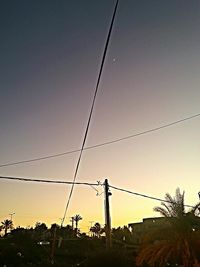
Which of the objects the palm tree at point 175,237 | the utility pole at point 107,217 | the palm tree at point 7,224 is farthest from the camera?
the palm tree at point 7,224

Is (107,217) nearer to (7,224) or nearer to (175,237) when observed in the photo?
→ (175,237)

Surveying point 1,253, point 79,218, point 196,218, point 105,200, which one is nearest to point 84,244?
point 1,253

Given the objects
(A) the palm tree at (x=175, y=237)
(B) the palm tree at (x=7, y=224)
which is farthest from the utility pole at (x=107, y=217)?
(B) the palm tree at (x=7, y=224)

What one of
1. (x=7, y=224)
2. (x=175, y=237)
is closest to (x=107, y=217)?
(x=175, y=237)

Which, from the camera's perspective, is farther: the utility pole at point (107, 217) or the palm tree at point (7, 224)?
the palm tree at point (7, 224)

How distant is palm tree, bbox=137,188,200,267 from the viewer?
21.1 meters

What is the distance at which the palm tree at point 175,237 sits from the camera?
832 inches

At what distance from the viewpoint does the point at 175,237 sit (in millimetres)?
21656

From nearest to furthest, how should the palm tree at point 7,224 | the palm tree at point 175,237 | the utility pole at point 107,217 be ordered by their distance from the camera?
the palm tree at point 175,237 → the utility pole at point 107,217 → the palm tree at point 7,224

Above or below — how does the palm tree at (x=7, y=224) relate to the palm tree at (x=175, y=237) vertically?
above

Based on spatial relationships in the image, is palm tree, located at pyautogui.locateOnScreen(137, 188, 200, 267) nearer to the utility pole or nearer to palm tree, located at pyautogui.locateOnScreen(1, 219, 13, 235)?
the utility pole

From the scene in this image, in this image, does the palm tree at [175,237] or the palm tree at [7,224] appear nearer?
the palm tree at [175,237]

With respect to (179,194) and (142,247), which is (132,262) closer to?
(142,247)

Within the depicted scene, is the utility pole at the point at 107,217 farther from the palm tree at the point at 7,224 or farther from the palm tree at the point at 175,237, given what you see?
the palm tree at the point at 7,224
